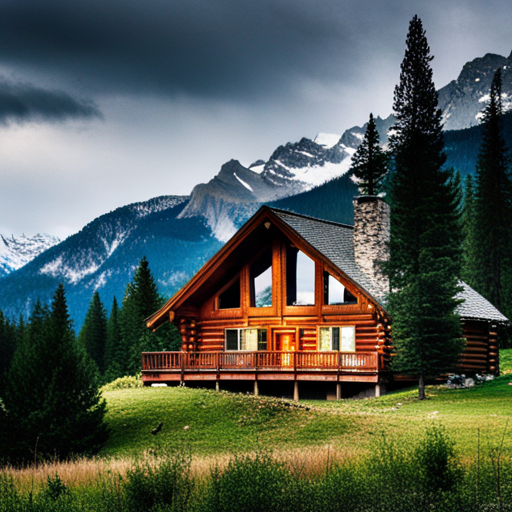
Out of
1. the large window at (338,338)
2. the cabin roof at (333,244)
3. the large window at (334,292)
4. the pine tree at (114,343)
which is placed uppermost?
the cabin roof at (333,244)

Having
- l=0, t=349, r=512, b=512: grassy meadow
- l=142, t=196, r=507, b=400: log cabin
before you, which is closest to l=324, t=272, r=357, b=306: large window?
l=142, t=196, r=507, b=400: log cabin

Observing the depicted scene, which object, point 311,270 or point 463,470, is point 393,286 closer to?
→ point 311,270

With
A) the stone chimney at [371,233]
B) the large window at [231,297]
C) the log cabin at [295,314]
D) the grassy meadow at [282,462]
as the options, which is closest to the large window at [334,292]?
the log cabin at [295,314]

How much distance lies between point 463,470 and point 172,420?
11.7 metres

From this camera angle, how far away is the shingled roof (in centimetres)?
3177

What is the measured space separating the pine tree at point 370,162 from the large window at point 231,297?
29268 millimetres

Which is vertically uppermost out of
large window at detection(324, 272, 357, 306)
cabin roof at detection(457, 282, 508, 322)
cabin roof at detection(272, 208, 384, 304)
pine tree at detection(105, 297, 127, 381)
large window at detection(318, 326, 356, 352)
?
cabin roof at detection(272, 208, 384, 304)

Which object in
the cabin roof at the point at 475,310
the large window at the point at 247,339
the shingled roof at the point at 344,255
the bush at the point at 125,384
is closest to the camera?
the shingled roof at the point at 344,255

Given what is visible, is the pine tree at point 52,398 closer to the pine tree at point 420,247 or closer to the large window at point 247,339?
the pine tree at point 420,247

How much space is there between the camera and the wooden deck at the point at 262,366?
1181 inches

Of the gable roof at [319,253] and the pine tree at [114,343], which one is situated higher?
the gable roof at [319,253]

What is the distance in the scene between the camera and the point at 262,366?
1215 inches

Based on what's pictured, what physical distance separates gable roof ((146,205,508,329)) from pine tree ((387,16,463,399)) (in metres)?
2.95

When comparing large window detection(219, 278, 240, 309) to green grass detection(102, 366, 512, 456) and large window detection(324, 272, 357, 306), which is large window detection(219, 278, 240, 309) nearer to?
large window detection(324, 272, 357, 306)
